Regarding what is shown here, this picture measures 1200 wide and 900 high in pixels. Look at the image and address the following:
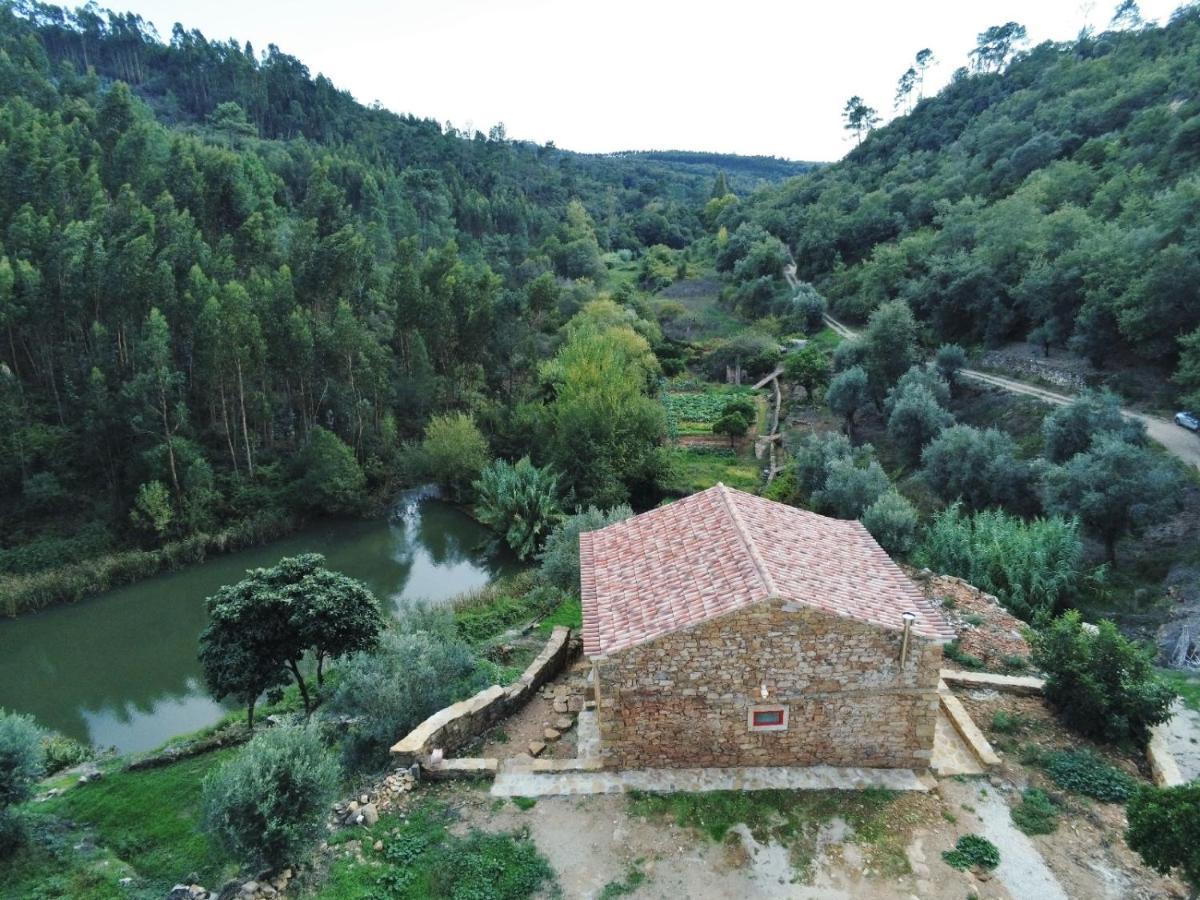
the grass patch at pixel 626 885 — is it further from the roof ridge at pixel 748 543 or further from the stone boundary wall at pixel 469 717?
the roof ridge at pixel 748 543

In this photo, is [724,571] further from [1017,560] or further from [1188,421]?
[1188,421]

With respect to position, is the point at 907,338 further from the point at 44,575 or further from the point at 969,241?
the point at 44,575

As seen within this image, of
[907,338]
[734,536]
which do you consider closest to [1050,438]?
[907,338]

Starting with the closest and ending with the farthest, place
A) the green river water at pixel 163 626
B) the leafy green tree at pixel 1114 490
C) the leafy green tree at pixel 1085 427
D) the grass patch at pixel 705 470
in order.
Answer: the leafy green tree at pixel 1114 490, the green river water at pixel 163 626, the leafy green tree at pixel 1085 427, the grass patch at pixel 705 470

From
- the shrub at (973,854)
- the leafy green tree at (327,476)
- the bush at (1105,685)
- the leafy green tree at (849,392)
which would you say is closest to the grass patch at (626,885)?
the shrub at (973,854)

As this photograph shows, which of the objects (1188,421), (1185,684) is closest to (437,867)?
(1185,684)

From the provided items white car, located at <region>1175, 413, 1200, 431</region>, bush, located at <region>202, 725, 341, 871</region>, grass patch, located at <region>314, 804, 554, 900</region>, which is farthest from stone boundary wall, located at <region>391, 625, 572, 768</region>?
white car, located at <region>1175, 413, 1200, 431</region>
